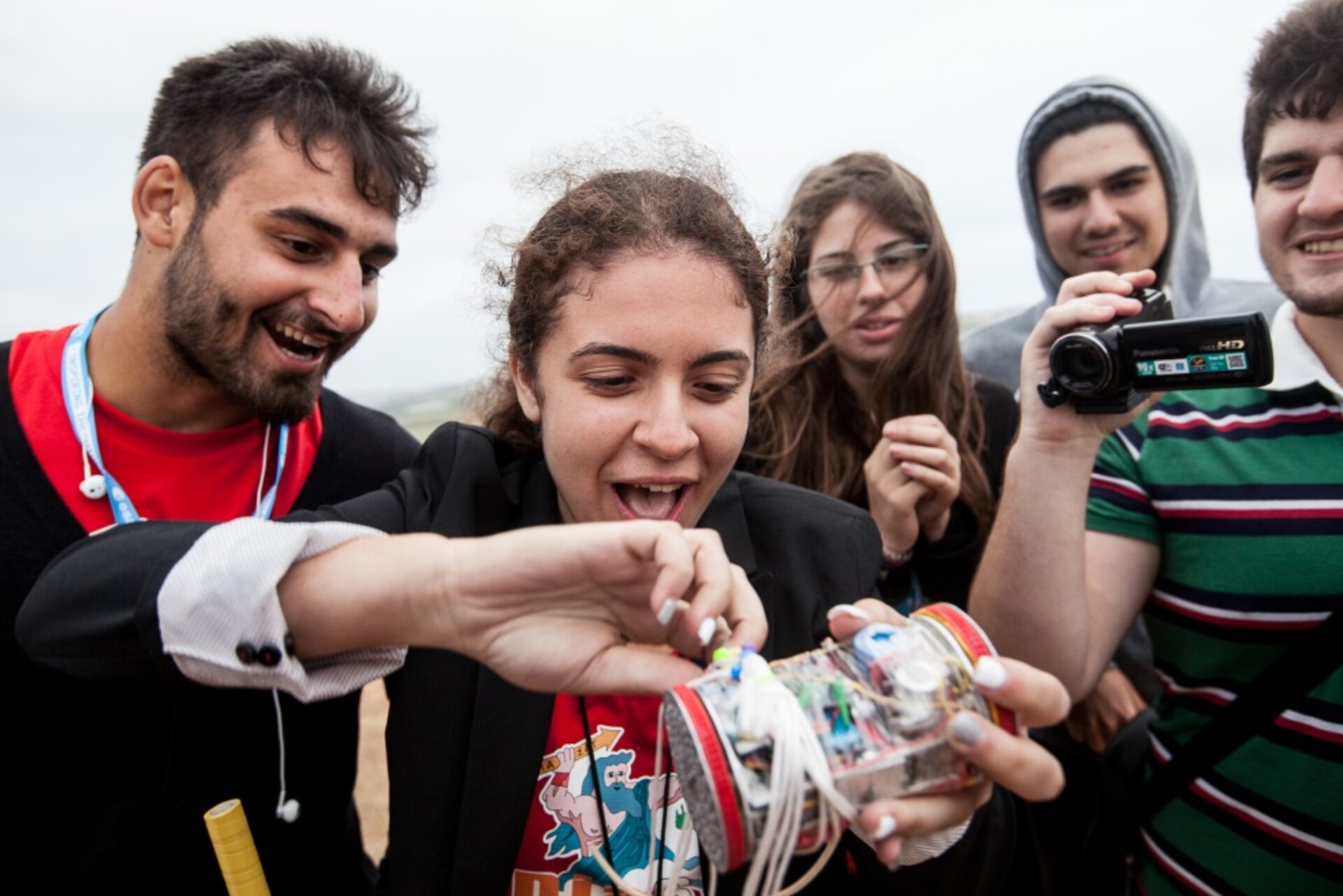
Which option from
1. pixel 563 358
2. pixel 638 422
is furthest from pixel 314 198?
pixel 638 422

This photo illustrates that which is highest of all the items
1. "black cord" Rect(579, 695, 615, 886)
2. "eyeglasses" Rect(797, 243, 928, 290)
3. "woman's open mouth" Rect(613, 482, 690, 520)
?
"eyeglasses" Rect(797, 243, 928, 290)

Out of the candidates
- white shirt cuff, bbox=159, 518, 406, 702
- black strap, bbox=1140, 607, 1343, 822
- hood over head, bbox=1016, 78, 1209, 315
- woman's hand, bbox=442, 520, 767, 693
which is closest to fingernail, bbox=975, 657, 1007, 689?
woman's hand, bbox=442, 520, 767, 693

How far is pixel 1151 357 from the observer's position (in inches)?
74.2

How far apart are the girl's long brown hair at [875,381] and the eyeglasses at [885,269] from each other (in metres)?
0.05

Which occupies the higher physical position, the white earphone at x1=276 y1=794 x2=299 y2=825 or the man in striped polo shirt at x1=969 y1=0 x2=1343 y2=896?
the man in striped polo shirt at x1=969 y1=0 x2=1343 y2=896

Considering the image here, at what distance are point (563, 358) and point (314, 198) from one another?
1150mm

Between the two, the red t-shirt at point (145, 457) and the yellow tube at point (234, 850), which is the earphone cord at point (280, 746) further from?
the red t-shirt at point (145, 457)

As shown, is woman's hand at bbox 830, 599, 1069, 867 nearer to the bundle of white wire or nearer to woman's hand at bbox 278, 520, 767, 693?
the bundle of white wire

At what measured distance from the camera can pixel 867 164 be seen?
3.16 meters

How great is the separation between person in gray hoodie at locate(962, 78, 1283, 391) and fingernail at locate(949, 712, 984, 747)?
2.83 metres

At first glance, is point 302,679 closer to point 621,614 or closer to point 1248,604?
point 621,614

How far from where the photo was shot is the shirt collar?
6.73 ft

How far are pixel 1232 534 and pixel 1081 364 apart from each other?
22.5 inches

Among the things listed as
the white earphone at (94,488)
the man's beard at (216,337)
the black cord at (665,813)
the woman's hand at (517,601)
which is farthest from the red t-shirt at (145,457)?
the black cord at (665,813)
